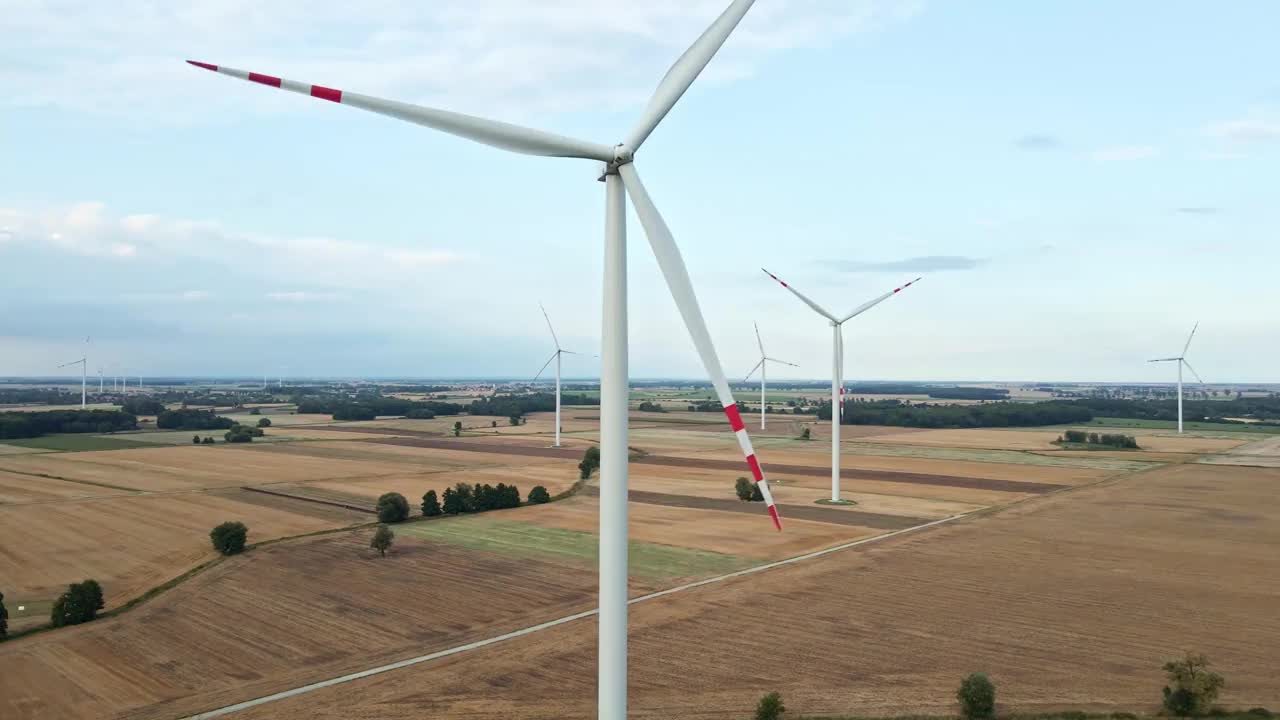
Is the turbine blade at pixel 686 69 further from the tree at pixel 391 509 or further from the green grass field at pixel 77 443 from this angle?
the green grass field at pixel 77 443

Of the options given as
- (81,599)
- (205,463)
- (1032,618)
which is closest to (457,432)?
(205,463)

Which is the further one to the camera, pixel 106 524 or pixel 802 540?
pixel 106 524

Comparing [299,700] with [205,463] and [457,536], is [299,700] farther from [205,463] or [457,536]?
[205,463]

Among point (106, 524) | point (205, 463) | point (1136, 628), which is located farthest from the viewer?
point (205, 463)

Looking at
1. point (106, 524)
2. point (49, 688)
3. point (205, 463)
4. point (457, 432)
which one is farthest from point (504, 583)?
point (457, 432)

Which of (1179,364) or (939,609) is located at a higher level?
(1179,364)

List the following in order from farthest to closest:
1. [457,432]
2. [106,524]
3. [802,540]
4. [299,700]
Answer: [457,432] < [106,524] < [802,540] < [299,700]

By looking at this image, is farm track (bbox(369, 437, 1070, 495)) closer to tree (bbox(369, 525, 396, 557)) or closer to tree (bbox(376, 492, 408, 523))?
tree (bbox(376, 492, 408, 523))
